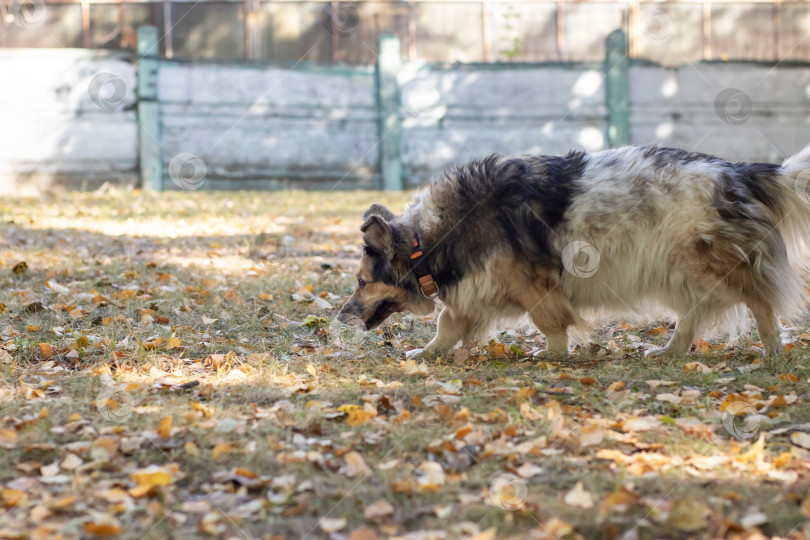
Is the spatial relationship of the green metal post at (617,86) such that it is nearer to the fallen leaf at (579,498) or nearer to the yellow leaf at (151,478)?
the fallen leaf at (579,498)

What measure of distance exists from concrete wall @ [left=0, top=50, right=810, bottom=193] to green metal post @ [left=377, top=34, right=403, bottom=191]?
0.53 feet

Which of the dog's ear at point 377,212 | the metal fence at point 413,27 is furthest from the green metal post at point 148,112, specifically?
the dog's ear at point 377,212

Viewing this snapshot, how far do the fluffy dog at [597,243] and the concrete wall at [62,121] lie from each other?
9.88m

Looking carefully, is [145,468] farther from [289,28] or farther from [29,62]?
[289,28]

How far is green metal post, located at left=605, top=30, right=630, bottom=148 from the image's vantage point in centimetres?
1470

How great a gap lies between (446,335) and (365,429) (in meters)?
1.71

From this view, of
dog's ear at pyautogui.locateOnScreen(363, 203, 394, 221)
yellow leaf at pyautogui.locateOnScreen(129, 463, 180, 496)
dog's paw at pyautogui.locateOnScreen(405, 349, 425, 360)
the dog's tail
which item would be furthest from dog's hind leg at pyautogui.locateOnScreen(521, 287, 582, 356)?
yellow leaf at pyautogui.locateOnScreen(129, 463, 180, 496)

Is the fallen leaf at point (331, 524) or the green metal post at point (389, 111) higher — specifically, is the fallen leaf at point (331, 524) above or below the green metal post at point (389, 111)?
below

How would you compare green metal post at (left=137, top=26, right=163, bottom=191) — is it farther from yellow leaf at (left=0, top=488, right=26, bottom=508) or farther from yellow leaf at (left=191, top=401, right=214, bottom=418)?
yellow leaf at (left=0, top=488, right=26, bottom=508)

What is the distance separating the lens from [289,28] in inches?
641

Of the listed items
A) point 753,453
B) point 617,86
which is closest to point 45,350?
point 753,453

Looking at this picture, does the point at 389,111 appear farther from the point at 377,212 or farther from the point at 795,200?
the point at 795,200

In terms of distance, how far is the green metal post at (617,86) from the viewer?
1470 cm

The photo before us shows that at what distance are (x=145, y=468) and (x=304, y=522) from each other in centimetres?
79
